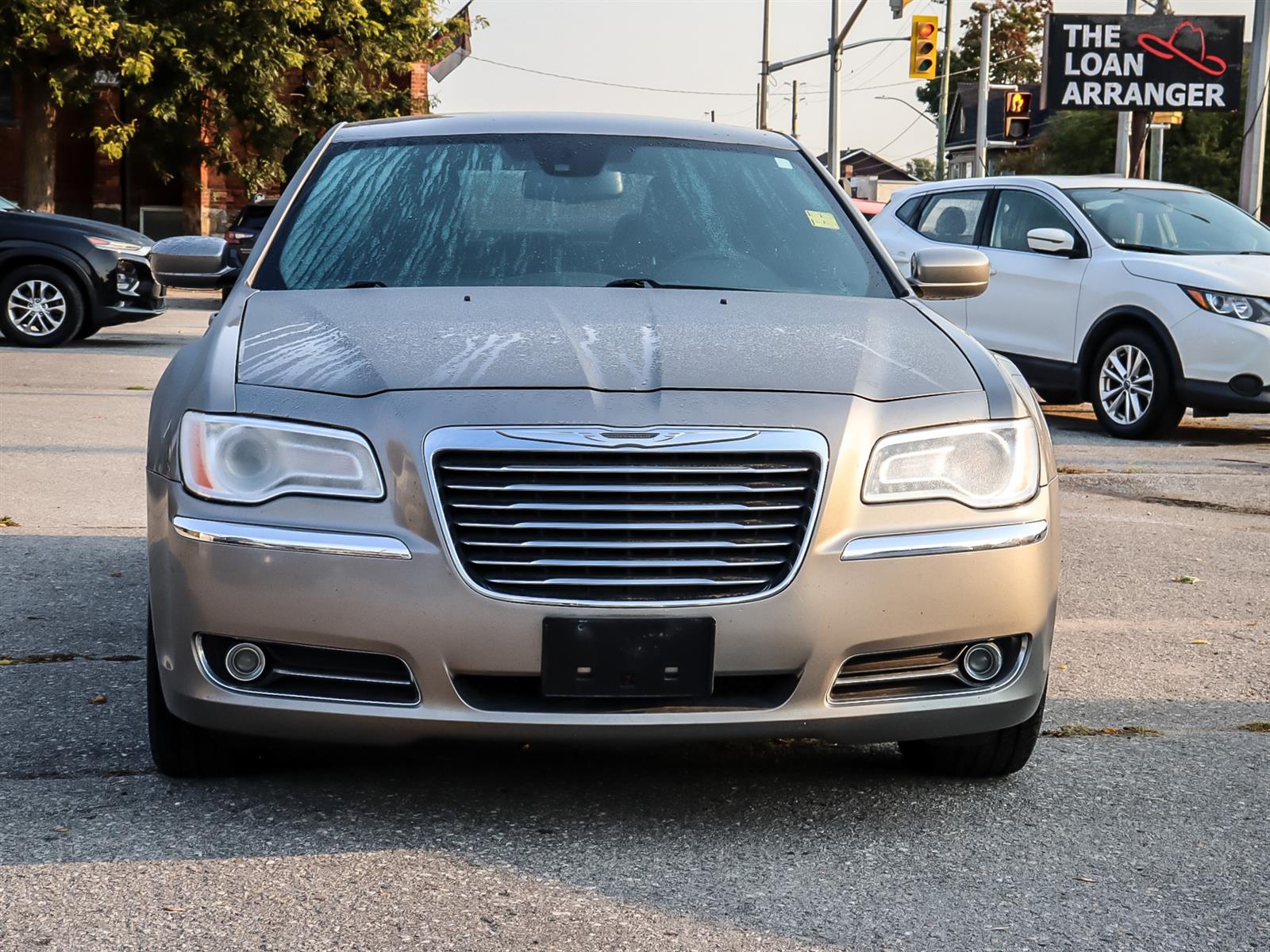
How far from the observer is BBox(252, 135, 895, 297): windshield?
14.8 ft

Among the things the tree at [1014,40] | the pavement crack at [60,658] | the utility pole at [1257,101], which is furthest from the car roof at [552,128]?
the tree at [1014,40]

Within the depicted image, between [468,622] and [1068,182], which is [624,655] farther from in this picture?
[1068,182]

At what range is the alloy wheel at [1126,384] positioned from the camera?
11.3 meters

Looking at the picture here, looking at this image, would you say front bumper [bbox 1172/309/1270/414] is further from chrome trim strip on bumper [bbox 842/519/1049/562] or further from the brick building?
the brick building

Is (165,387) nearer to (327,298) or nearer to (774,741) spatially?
(327,298)

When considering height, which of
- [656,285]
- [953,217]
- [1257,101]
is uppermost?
[1257,101]

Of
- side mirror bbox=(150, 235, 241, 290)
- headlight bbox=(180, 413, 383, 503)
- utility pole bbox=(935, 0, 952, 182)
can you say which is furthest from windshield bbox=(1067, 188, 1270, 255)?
utility pole bbox=(935, 0, 952, 182)

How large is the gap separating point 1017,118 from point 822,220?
28.7 meters

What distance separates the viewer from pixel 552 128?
16.9 feet

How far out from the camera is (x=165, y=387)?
3.92 metres

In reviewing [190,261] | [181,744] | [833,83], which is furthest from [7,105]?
[181,744]

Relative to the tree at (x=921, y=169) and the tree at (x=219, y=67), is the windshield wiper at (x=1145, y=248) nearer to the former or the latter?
the tree at (x=219, y=67)

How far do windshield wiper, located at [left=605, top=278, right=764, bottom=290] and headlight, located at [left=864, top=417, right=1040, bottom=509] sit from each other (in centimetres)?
108

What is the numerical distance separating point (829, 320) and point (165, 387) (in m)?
1.55
